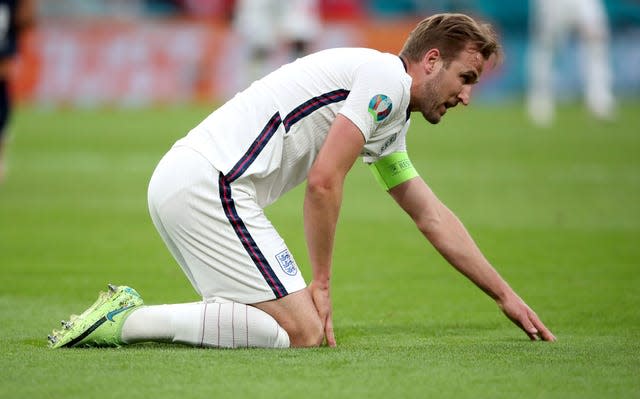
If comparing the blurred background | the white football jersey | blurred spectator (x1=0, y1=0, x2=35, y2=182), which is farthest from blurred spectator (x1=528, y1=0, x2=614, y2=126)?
the white football jersey

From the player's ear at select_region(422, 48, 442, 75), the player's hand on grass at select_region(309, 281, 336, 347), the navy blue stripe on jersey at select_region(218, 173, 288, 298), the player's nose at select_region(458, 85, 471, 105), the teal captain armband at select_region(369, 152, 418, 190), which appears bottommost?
the player's hand on grass at select_region(309, 281, 336, 347)

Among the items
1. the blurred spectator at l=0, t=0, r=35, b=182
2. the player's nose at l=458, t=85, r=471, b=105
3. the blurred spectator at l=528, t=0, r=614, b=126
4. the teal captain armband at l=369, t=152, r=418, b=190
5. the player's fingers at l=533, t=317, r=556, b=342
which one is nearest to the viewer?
the player's nose at l=458, t=85, r=471, b=105

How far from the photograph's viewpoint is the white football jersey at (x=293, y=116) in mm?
5438

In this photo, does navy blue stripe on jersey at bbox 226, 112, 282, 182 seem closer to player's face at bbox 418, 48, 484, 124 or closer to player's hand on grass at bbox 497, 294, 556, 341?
player's face at bbox 418, 48, 484, 124

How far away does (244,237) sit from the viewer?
5473 mm

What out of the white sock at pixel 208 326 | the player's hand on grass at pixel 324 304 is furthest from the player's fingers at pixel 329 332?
the white sock at pixel 208 326

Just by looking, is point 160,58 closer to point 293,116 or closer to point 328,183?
point 293,116

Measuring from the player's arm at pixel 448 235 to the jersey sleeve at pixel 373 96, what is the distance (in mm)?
650

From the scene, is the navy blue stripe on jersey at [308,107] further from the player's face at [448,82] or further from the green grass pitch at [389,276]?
the green grass pitch at [389,276]

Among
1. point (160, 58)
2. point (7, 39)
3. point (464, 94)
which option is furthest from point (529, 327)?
point (160, 58)

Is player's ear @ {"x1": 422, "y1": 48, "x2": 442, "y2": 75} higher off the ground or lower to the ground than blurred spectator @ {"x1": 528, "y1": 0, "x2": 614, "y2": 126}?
lower

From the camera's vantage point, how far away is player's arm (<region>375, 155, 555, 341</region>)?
5895mm

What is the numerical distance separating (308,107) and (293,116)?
0.08 meters

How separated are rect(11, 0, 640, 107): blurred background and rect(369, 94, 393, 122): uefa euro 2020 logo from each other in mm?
16798
